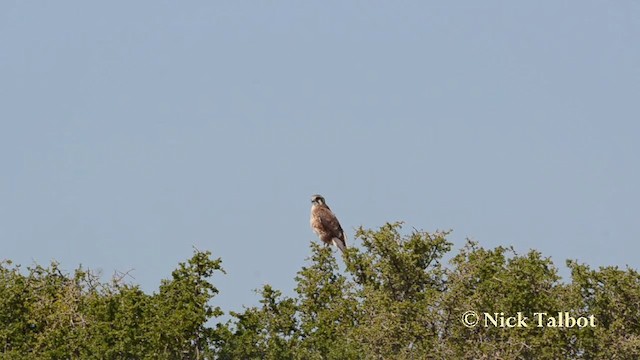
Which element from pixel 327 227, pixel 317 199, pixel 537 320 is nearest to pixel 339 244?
pixel 327 227

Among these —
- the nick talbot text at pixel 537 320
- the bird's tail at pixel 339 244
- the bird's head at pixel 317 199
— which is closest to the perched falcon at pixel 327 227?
the bird's tail at pixel 339 244

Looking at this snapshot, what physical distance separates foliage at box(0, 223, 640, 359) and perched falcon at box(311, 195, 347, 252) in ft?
10.2

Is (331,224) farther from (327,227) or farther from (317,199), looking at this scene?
(317,199)

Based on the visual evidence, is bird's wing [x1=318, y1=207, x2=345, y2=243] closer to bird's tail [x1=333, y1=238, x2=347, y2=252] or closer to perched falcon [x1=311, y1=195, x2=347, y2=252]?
perched falcon [x1=311, y1=195, x2=347, y2=252]

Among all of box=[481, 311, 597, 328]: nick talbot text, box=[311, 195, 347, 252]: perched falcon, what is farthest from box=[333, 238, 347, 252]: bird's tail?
box=[481, 311, 597, 328]: nick talbot text

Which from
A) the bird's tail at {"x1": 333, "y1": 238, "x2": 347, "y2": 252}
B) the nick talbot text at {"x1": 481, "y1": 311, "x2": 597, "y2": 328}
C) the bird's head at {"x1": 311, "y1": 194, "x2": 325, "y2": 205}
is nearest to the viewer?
the nick talbot text at {"x1": 481, "y1": 311, "x2": 597, "y2": 328}

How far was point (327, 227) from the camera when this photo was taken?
60.5m

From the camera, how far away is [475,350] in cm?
5184

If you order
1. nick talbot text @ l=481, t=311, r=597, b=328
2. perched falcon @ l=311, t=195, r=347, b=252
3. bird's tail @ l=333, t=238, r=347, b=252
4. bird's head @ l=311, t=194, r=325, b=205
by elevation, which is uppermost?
bird's head @ l=311, t=194, r=325, b=205

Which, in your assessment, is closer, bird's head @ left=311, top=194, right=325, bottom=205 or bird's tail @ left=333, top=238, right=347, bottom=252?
bird's tail @ left=333, top=238, right=347, bottom=252

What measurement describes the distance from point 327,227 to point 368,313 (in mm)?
6182

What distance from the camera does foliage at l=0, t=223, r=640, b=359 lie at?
52.3 meters

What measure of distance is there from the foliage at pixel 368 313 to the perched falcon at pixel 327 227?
3.11m

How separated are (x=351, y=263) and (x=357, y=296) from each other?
114cm
